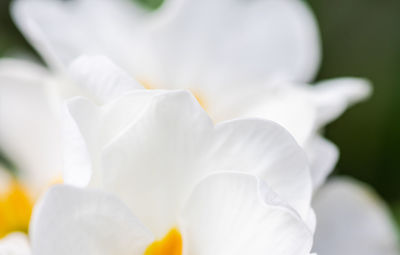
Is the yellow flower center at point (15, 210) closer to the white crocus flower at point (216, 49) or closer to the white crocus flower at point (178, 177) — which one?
the white crocus flower at point (216, 49)

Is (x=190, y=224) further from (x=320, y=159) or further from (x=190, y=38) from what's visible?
(x=190, y=38)

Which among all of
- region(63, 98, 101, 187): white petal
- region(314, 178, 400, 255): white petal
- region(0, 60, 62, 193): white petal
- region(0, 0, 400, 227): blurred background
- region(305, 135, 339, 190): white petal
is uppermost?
region(63, 98, 101, 187): white petal

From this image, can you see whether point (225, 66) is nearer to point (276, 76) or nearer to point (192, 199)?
point (276, 76)

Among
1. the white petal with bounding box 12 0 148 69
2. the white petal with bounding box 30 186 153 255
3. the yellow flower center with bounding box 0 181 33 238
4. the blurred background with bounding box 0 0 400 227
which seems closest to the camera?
the white petal with bounding box 30 186 153 255

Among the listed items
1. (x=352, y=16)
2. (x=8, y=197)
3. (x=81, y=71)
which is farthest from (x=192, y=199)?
(x=352, y=16)

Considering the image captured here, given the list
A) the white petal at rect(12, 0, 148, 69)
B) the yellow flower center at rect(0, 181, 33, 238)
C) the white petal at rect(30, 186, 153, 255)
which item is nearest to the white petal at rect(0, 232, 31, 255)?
the white petal at rect(30, 186, 153, 255)

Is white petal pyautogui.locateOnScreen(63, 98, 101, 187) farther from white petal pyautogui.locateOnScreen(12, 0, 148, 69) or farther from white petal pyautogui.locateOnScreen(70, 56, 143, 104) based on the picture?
white petal pyautogui.locateOnScreen(12, 0, 148, 69)
